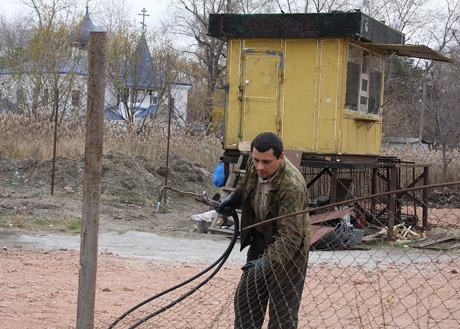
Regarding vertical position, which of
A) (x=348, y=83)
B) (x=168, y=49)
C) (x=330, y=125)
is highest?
(x=168, y=49)

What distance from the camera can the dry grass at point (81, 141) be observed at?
21.0m

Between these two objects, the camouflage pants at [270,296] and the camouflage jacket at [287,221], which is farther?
the camouflage pants at [270,296]

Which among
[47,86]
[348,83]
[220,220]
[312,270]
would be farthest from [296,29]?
[47,86]

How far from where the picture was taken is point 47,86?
28.6m

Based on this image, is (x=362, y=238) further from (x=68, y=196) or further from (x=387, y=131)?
(x=387, y=131)

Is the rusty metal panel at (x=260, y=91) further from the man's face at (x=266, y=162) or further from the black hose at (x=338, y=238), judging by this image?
the man's face at (x=266, y=162)

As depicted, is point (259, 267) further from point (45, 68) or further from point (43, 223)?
point (45, 68)

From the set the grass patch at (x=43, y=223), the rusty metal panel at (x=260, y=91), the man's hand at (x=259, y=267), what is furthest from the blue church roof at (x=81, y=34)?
the man's hand at (x=259, y=267)

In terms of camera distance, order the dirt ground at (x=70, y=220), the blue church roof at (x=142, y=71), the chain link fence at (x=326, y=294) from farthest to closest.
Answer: the blue church roof at (x=142, y=71) → the dirt ground at (x=70, y=220) → the chain link fence at (x=326, y=294)

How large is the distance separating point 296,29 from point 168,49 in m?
22.7

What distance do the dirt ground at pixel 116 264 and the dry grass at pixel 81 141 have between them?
1.45 metres

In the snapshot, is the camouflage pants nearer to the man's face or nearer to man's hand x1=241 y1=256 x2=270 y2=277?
man's hand x1=241 y1=256 x2=270 y2=277

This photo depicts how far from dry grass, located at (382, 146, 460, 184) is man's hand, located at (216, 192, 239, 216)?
17.9m

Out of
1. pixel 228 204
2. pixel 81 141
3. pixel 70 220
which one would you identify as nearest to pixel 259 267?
pixel 228 204
